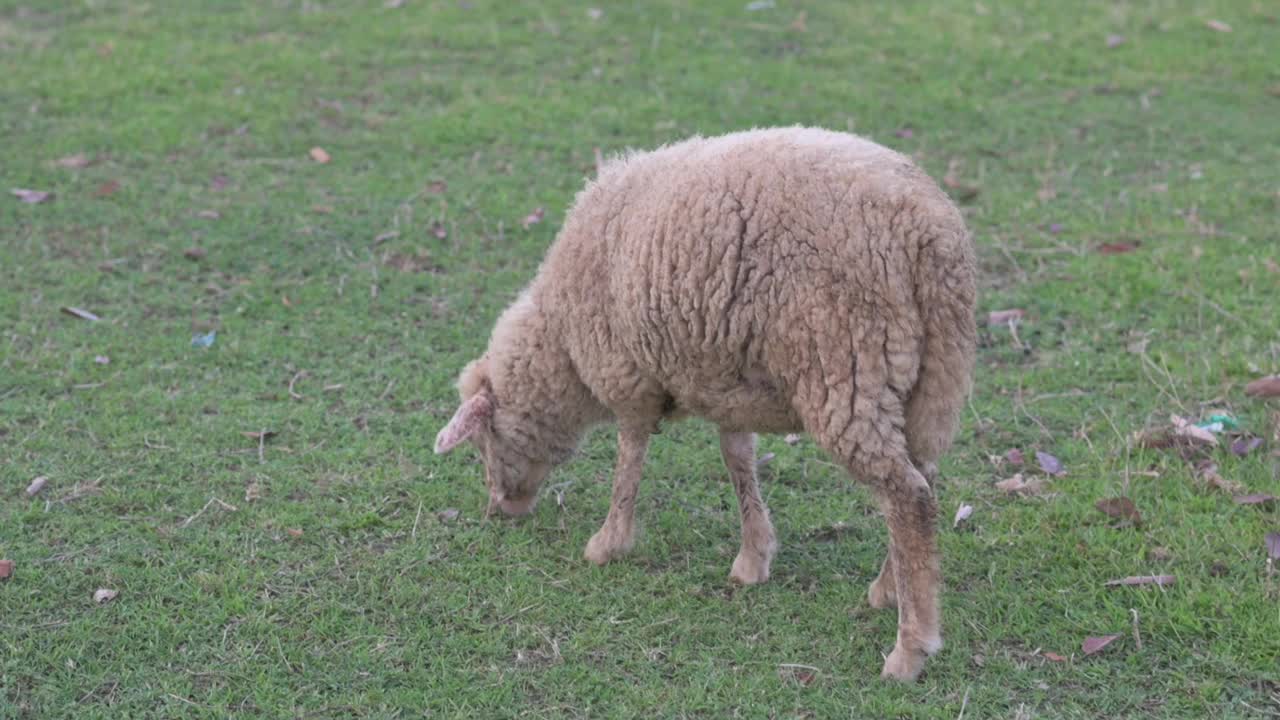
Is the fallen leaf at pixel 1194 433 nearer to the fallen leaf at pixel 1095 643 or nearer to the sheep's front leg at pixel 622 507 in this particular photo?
the fallen leaf at pixel 1095 643

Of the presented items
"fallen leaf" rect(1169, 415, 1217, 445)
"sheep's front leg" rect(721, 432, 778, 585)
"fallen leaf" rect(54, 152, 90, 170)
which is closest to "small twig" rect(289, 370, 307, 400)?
"sheep's front leg" rect(721, 432, 778, 585)

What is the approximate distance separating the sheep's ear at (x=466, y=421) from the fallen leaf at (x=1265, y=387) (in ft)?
10.2

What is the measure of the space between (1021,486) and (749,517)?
3.73 ft

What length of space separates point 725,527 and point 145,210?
14.3 feet

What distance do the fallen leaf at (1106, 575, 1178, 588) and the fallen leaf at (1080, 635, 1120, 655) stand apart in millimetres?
316

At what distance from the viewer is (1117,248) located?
A: 714cm

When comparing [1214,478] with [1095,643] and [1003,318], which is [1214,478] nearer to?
[1095,643]

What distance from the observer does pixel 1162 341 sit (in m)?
6.16

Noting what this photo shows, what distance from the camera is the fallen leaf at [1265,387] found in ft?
17.9

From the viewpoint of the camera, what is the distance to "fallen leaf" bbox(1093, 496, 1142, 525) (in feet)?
15.8

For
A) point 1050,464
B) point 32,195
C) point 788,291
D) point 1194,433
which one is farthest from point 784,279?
point 32,195

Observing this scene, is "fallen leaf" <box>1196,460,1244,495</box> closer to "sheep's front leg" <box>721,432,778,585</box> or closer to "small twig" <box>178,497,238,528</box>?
"sheep's front leg" <box>721,432,778,585</box>

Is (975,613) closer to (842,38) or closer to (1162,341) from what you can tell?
(1162,341)

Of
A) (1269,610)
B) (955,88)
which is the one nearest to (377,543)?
(1269,610)
